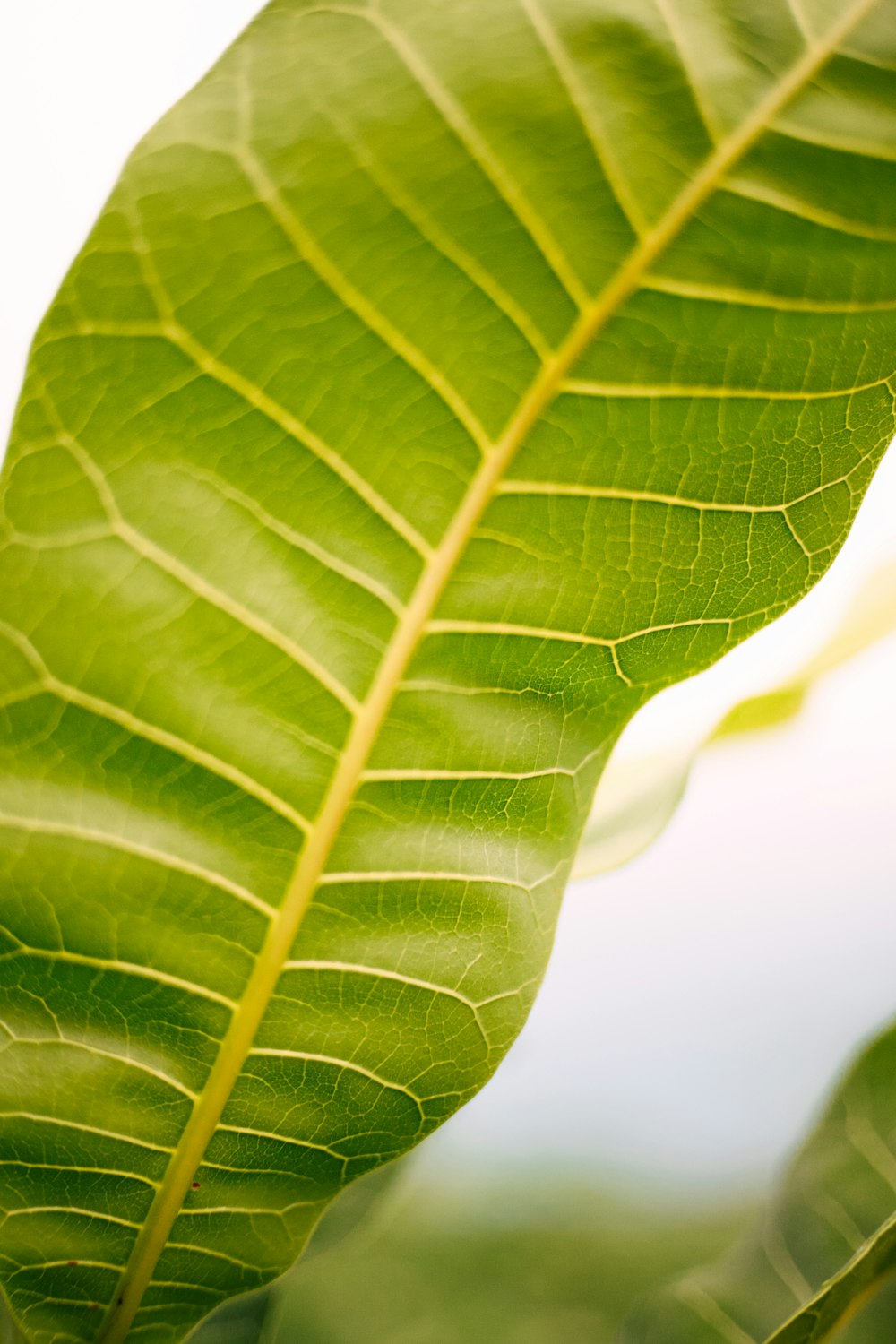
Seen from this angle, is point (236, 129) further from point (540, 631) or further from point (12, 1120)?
point (12, 1120)

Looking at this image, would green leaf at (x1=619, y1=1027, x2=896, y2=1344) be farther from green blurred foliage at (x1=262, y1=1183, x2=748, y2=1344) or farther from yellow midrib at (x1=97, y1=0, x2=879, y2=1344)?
yellow midrib at (x1=97, y1=0, x2=879, y2=1344)

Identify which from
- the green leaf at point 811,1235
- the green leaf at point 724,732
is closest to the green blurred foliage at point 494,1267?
the green leaf at point 811,1235

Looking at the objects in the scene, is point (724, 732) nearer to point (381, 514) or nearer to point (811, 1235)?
point (811, 1235)

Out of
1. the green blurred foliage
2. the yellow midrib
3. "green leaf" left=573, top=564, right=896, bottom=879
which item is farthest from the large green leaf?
the green blurred foliage

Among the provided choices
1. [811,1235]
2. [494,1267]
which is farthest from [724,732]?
[494,1267]

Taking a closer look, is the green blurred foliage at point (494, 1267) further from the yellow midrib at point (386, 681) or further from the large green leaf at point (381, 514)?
the large green leaf at point (381, 514)

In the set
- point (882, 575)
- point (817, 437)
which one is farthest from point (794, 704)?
point (817, 437)
